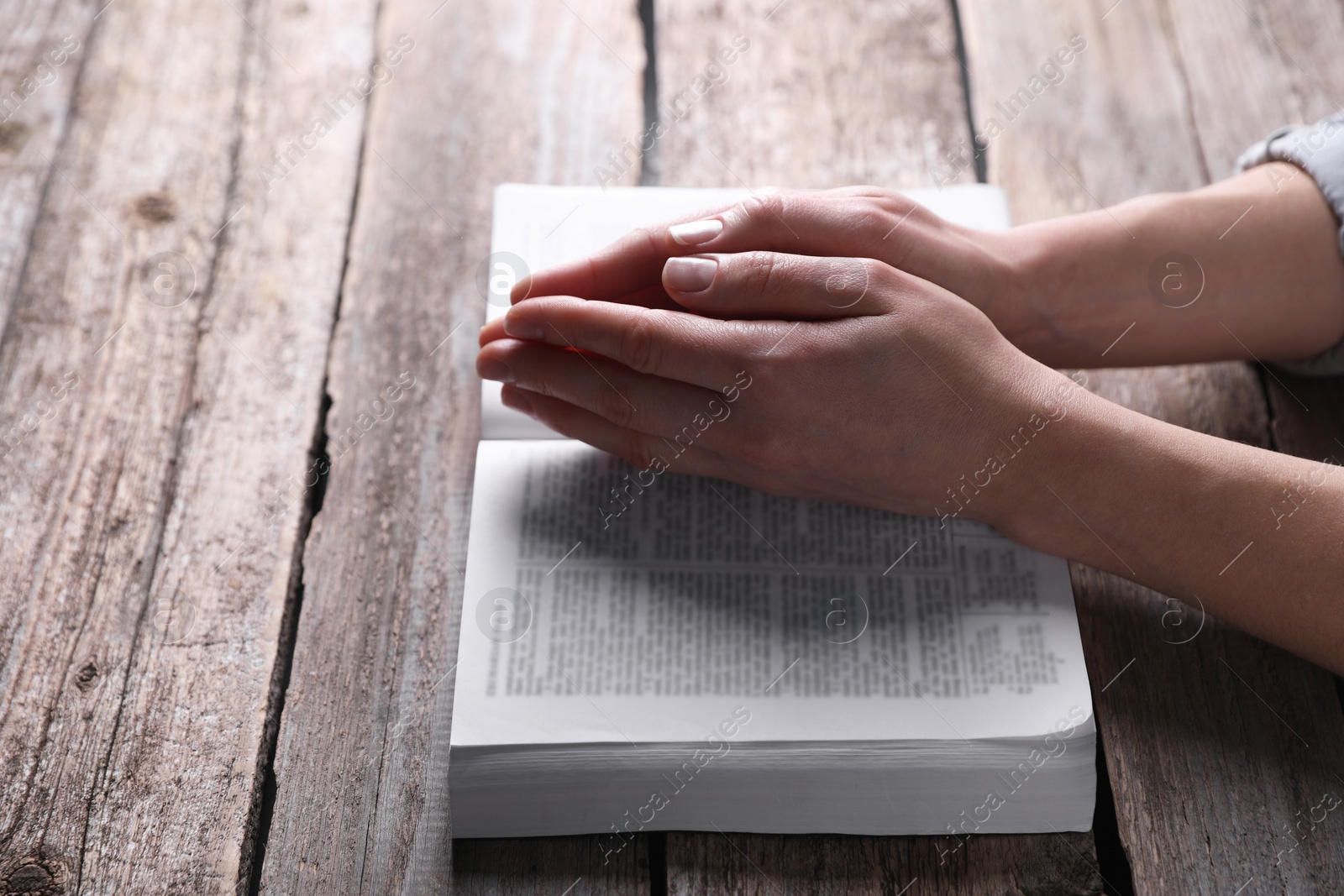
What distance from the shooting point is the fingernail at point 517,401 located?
722 millimetres

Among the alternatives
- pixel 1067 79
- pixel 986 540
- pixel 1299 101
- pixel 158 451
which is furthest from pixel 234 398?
pixel 1299 101

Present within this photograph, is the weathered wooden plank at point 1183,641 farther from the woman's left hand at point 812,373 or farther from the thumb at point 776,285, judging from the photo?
the thumb at point 776,285

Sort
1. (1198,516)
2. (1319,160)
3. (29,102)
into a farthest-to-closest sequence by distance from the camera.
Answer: (29,102) < (1319,160) < (1198,516)

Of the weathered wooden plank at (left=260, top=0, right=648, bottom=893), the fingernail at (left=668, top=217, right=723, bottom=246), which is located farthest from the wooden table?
the fingernail at (left=668, top=217, right=723, bottom=246)

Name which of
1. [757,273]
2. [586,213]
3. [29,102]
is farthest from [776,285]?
[29,102]

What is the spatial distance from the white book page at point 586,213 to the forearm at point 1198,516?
0.27m

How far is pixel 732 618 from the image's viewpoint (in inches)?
26.1

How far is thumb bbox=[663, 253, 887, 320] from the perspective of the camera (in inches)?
25.9

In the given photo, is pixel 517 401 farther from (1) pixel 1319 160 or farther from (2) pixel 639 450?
(1) pixel 1319 160

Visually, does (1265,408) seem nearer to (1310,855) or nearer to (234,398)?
(1310,855)

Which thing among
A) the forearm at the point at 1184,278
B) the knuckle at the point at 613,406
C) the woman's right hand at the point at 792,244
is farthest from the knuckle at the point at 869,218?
the knuckle at the point at 613,406

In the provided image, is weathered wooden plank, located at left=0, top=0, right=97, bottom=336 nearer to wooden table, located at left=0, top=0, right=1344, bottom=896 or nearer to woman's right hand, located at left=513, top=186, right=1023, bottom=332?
wooden table, located at left=0, top=0, right=1344, bottom=896

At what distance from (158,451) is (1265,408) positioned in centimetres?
95

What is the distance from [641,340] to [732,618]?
211mm
